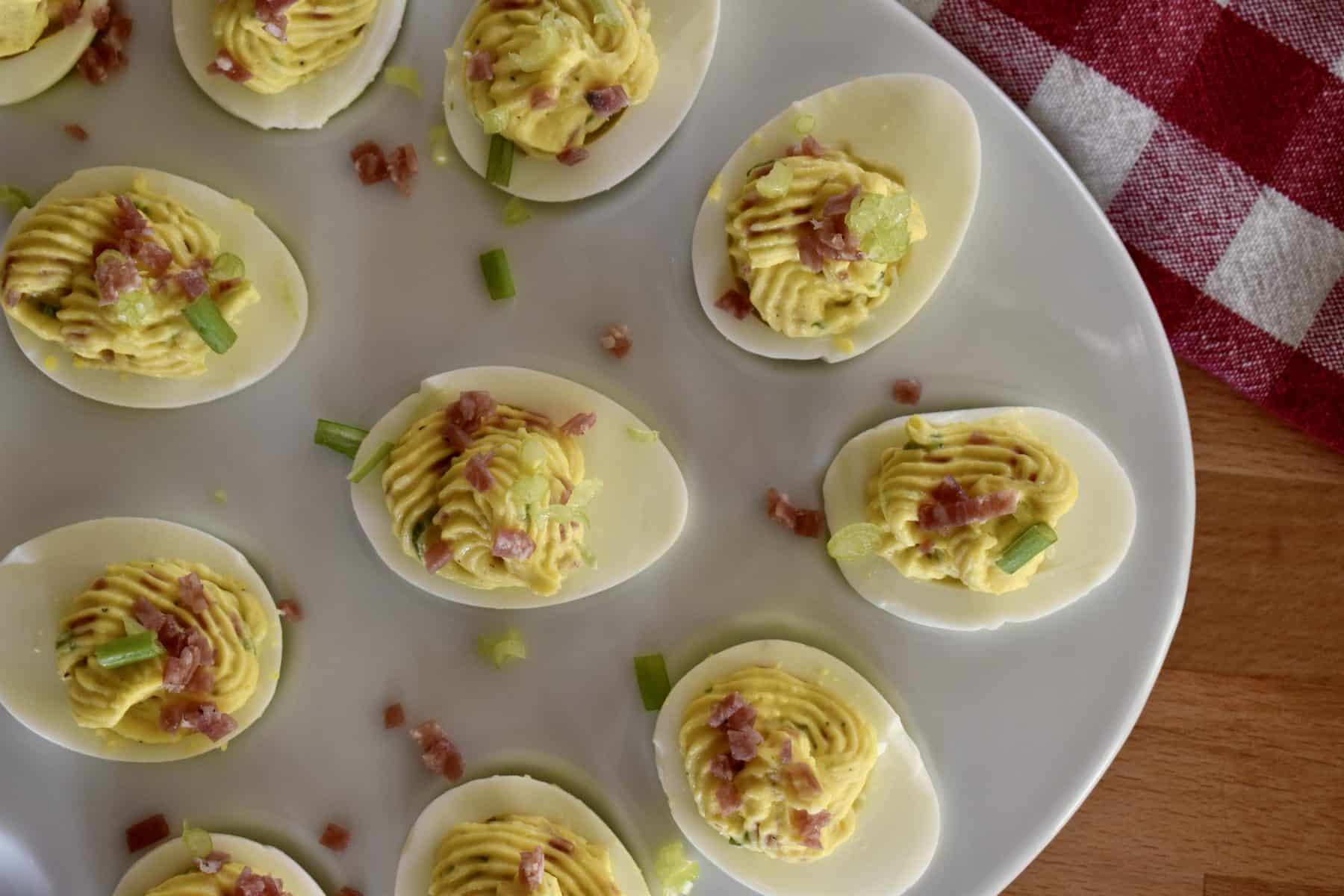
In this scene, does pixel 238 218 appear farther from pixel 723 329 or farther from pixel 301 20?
pixel 723 329

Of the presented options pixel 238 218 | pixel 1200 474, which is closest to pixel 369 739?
pixel 238 218

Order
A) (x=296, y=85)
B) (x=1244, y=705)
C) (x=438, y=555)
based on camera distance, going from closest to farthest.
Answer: (x=438, y=555), (x=296, y=85), (x=1244, y=705)

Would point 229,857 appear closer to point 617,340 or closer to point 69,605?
point 69,605

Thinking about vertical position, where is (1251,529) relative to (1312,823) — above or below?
above

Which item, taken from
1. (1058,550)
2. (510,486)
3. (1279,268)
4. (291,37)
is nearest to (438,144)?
(291,37)

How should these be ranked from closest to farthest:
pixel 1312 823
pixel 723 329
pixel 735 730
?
pixel 735 730, pixel 723 329, pixel 1312 823

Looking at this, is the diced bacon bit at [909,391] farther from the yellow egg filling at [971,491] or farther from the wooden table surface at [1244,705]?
the wooden table surface at [1244,705]
